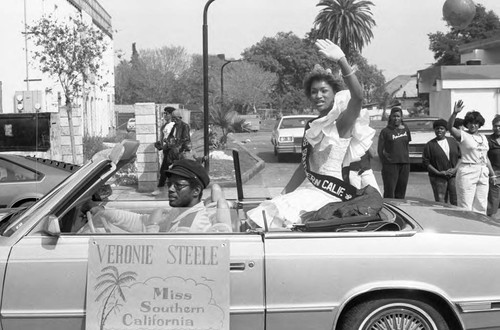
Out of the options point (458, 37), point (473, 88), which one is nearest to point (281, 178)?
point (473, 88)

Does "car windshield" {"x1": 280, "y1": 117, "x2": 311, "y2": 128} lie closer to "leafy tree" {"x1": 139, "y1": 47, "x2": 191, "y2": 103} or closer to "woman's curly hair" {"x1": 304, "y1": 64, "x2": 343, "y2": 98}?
"woman's curly hair" {"x1": 304, "y1": 64, "x2": 343, "y2": 98}

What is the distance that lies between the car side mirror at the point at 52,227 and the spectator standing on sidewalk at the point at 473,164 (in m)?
5.75

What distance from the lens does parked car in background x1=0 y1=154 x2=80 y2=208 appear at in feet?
30.8

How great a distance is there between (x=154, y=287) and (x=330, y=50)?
6.21 ft

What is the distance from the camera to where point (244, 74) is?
222ft

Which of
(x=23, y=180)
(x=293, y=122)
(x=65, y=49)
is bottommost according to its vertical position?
(x=23, y=180)

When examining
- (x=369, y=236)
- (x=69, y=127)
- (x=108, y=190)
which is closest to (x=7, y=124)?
(x=69, y=127)

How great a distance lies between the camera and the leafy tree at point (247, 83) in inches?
2628

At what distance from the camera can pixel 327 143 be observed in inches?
180

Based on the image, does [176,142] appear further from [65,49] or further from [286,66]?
[286,66]

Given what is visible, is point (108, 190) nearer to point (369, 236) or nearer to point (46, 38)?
point (369, 236)

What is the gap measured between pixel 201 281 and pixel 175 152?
865cm

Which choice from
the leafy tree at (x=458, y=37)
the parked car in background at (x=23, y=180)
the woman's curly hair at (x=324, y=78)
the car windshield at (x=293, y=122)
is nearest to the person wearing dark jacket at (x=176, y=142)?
the parked car in background at (x=23, y=180)

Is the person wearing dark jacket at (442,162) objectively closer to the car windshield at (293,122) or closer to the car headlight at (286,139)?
the car headlight at (286,139)
